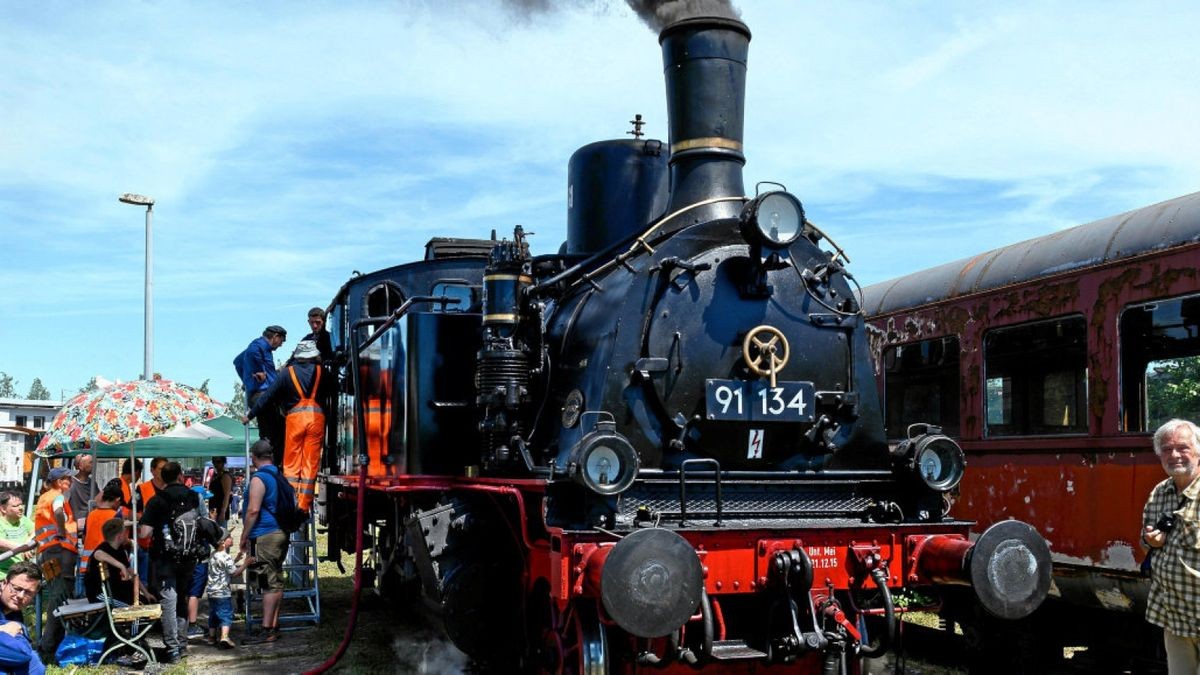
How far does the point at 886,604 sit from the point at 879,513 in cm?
69

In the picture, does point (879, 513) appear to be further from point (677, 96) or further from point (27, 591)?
point (27, 591)

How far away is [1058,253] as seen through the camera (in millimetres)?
7062

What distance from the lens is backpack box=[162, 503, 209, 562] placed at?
802 cm

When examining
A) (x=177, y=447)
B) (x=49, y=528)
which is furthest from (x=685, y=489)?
(x=177, y=447)

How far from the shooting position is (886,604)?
498 cm

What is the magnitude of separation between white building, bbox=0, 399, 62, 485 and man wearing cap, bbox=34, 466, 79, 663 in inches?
549

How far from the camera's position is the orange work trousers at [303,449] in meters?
8.66

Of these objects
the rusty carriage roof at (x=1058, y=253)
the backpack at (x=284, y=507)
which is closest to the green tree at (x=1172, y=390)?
the rusty carriage roof at (x=1058, y=253)

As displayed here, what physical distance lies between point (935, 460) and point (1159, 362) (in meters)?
1.69

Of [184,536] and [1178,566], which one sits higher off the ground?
[1178,566]

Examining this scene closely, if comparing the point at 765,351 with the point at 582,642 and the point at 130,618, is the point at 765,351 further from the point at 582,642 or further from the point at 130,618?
the point at 130,618

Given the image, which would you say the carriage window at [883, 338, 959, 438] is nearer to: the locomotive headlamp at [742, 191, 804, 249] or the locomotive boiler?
the locomotive boiler

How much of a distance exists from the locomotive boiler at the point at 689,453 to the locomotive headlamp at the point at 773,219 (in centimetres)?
1

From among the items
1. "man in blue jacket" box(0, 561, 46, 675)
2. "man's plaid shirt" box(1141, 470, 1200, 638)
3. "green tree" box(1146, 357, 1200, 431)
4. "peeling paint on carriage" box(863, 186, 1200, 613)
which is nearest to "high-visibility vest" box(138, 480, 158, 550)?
"man in blue jacket" box(0, 561, 46, 675)
